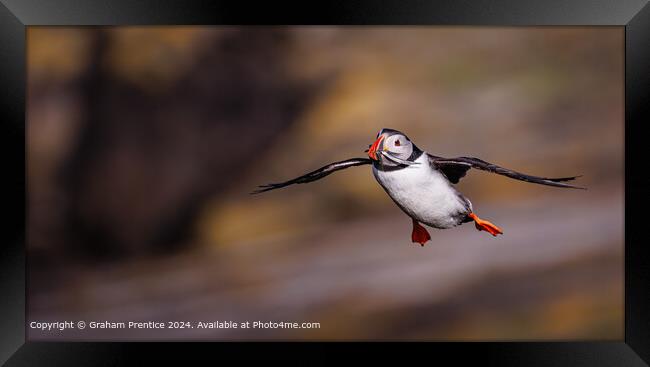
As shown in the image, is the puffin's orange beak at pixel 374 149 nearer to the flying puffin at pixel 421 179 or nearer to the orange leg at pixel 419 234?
the flying puffin at pixel 421 179

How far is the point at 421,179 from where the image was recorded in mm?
1558

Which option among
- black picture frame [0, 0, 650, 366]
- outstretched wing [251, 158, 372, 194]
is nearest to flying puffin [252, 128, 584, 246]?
outstretched wing [251, 158, 372, 194]

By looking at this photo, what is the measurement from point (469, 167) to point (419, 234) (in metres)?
0.27

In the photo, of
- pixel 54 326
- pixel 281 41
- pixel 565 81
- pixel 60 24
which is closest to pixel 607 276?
pixel 565 81

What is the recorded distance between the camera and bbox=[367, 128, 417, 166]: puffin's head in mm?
1516

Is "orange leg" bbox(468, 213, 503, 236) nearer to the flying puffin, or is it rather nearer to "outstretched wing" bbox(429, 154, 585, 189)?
the flying puffin

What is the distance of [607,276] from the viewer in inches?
64.9

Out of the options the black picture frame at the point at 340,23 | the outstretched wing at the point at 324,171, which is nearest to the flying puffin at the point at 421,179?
the outstretched wing at the point at 324,171

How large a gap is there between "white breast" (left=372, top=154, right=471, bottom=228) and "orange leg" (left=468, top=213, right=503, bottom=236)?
0.15 ft

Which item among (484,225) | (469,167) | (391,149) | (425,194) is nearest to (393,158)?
(391,149)

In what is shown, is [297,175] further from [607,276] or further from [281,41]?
[607,276]

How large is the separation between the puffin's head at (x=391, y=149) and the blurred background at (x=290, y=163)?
0.11 meters

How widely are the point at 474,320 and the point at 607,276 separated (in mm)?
465

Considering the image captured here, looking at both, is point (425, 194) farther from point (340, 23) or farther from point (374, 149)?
point (340, 23)
